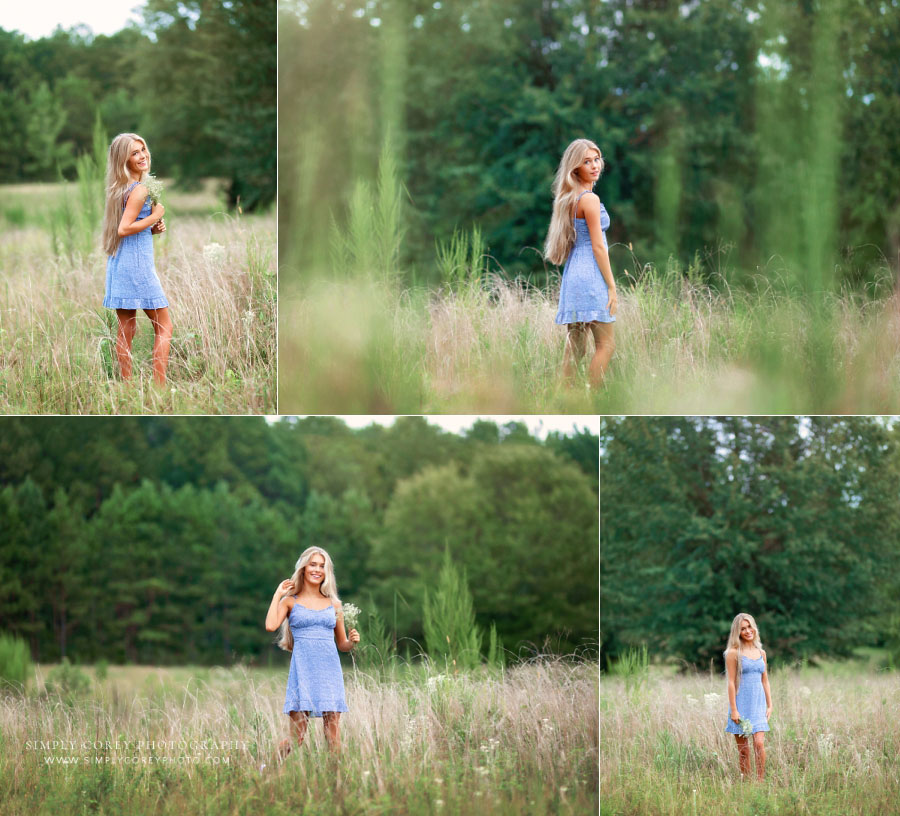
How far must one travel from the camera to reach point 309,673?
16.6 ft

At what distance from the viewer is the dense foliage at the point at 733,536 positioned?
25.6 ft

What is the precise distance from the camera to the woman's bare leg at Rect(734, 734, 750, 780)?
593cm

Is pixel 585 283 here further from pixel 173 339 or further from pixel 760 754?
pixel 760 754

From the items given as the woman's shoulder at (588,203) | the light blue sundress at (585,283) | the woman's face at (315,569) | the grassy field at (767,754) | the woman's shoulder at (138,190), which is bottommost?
the grassy field at (767,754)

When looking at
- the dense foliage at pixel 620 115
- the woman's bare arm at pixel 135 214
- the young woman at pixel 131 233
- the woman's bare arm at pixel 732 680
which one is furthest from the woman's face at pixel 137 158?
the woman's bare arm at pixel 732 680

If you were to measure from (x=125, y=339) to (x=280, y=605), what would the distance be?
1.95 m

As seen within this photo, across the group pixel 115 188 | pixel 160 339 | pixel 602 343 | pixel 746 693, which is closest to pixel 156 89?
pixel 115 188

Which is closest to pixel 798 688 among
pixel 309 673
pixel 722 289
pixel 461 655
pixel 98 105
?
pixel 461 655

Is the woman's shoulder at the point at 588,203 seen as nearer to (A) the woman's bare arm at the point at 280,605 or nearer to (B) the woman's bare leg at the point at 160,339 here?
(B) the woman's bare leg at the point at 160,339

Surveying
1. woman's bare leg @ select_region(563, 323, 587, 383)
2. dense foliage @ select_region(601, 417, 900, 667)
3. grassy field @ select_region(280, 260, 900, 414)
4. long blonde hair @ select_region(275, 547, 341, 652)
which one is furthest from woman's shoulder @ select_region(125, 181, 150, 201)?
dense foliage @ select_region(601, 417, 900, 667)

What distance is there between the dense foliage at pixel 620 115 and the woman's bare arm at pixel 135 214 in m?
2.25

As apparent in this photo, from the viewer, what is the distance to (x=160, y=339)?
18.4 feet

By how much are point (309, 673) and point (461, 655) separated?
163 cm

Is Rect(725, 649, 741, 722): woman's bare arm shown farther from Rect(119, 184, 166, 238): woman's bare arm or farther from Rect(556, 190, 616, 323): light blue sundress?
Rect(119, 184, 166, 238): woman's bare arm
